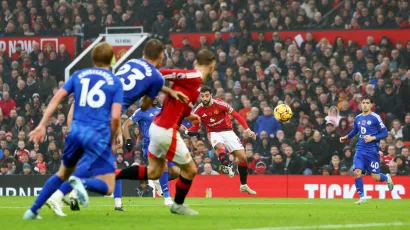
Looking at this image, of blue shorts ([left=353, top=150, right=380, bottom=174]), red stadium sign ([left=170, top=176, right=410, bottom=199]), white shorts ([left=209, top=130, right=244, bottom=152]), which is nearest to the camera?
blue shorts ([left=353, top=150, right=380, bottom=174])

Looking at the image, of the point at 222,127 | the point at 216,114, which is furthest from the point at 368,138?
the point at 216,114

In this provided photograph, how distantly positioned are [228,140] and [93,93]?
10208 millimetres

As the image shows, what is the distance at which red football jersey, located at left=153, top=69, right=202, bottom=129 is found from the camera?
1280cm

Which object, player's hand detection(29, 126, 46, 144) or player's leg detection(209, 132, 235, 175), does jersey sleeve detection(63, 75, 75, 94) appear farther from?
player's leg detection(209, 132, 235, 175)

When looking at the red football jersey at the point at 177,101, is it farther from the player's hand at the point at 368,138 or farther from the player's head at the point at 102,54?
the player's hand at the point at 368,138

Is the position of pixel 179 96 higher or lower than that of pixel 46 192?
higher

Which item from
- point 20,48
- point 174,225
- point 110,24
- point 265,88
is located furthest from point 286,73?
point 174,225

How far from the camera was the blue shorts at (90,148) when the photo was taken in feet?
37.1

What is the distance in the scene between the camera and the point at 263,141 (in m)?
25.8

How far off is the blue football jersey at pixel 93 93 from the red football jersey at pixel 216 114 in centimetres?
953

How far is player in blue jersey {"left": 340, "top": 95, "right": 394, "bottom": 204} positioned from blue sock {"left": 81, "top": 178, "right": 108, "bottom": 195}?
10.3 meters

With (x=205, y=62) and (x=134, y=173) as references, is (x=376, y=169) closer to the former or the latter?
(x=205, y=62)

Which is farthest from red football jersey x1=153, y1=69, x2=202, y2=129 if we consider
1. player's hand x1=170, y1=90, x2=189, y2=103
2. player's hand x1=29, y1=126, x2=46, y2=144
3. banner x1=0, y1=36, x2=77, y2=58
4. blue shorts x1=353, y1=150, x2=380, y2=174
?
banner x1=0, y1=36, x2=77, y2=58

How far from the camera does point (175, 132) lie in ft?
42.1
